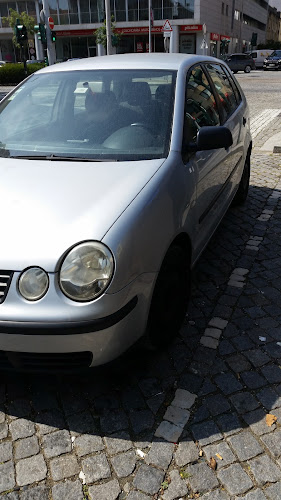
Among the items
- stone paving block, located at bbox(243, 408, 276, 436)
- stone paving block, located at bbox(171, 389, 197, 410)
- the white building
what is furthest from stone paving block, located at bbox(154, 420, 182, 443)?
the white building

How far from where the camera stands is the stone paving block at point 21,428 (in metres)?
2.33

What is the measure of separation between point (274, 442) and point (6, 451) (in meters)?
1.32

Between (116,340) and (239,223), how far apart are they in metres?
3.32

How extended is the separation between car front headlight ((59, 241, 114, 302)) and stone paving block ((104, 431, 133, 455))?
0.76 m

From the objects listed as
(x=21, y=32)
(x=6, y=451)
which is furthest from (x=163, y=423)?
(x=21, y=32)

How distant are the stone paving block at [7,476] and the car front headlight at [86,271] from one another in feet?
2.85

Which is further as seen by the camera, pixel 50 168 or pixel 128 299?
pixel 50 168

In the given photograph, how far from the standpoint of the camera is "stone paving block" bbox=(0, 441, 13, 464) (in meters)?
2.20

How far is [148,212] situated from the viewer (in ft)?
7.68

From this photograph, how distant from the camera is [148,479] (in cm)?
208

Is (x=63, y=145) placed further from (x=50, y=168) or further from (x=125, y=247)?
(x=125, y=247)

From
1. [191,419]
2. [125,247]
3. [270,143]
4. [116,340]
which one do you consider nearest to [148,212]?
[125,247]

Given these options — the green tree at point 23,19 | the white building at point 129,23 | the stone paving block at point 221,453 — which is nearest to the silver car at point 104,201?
the stone paving block at point 221,453

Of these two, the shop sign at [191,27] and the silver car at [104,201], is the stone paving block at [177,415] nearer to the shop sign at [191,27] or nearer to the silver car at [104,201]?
the silver car at [104,201]
